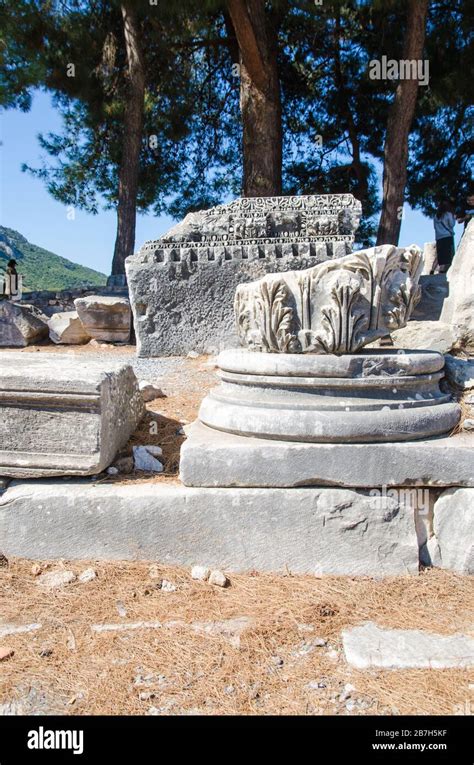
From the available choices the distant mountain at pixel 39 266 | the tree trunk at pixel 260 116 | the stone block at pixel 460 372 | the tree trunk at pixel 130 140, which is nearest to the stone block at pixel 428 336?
the stone block at pixel 460 372

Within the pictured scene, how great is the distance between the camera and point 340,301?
2338mm

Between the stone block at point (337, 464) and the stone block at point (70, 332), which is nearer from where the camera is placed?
the stone block at point (337, 464)

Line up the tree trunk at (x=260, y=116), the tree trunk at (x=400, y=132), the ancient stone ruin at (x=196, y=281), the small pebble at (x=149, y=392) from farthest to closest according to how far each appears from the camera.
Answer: the tree trunk at (x=260, y=116) < the tree trunk at (x=400, y=132) < the ancient stone ruin at (x=196, y=281) < the small pebble at (x=149, y=392)

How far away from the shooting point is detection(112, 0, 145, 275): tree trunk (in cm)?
934

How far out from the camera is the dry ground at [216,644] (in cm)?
159

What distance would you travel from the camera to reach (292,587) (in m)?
2.16

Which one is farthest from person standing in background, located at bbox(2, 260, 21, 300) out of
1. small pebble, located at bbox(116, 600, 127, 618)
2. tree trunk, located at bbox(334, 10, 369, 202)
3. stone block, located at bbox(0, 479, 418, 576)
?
small pebble, located at bbox(116, 600, 127, 618)

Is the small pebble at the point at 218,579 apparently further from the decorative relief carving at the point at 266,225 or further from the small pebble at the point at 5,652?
the decorative relief carving at the point at 266,225

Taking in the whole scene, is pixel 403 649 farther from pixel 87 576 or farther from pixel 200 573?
pixel 87 576

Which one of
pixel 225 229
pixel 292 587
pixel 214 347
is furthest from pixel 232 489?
pixel 225 229

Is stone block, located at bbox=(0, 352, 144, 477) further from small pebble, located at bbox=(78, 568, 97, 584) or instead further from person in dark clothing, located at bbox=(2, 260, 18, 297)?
person in dark clothing, located at bbox=(2, 260, 18, 297)

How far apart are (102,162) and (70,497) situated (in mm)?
10810

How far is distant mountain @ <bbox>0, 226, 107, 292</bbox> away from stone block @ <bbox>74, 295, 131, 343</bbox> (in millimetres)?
18012

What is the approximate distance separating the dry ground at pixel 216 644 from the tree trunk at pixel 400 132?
736 cm
